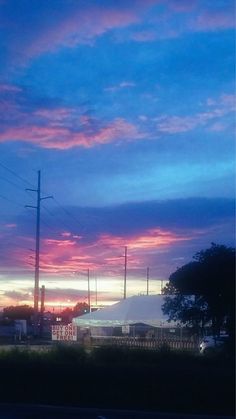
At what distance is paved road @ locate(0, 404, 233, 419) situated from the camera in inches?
643

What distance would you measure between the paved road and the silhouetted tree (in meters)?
13.2

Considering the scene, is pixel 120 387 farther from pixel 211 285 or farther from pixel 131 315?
pixel 131 315

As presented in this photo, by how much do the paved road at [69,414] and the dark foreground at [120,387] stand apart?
16 cm

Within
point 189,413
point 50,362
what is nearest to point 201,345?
point 50,362

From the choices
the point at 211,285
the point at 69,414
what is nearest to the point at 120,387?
the point at 69,414

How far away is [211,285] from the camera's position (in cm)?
3177

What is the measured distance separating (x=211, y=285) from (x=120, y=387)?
44.9 ft

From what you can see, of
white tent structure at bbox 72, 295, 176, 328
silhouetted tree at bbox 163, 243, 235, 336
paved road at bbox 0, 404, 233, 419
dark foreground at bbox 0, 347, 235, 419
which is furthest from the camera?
white tent structure at bbox 72, 295, 176, 328

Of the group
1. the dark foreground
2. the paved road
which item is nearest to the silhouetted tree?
the dark foreground

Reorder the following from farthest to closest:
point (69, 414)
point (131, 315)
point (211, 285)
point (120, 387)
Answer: point (131, 315), point (211, 285), point (120, 387), point (69, 414)

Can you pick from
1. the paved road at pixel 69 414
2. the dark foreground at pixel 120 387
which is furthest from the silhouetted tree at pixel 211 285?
the paved road at pixel 69 414

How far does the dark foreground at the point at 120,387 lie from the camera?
17928 millimetres

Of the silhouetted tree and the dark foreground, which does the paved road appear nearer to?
the dark foreground

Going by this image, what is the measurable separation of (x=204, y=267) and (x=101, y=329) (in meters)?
28.8
